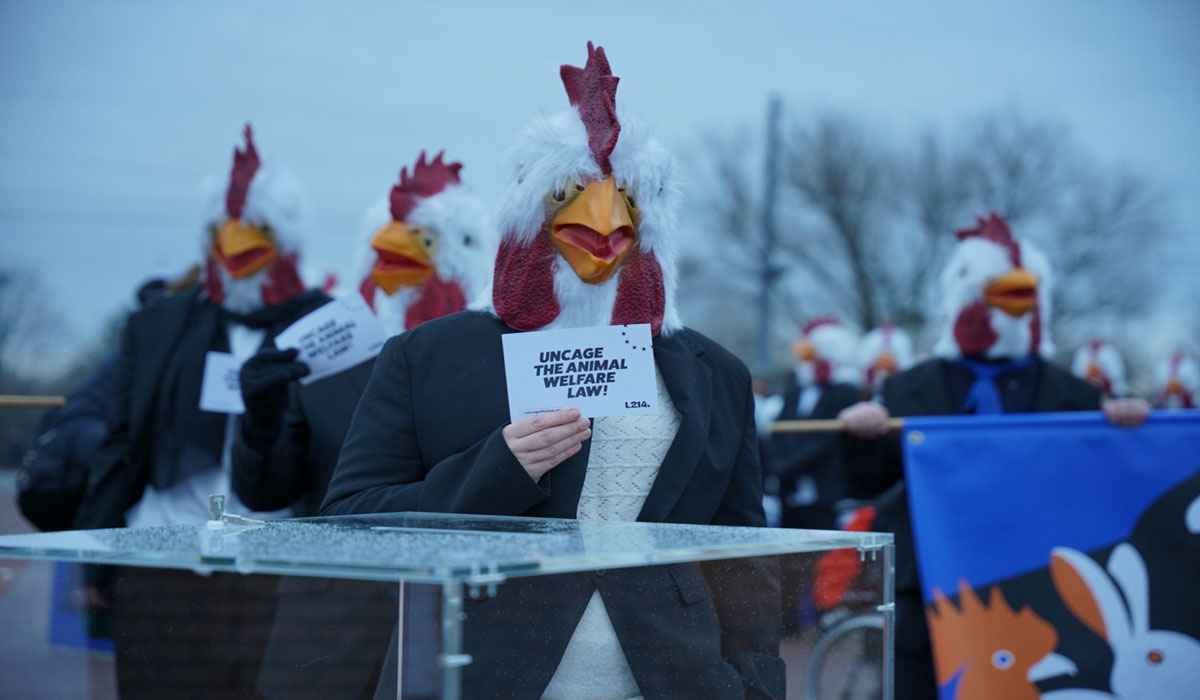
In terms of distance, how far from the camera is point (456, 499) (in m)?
2.15

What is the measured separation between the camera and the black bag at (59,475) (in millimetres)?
4512

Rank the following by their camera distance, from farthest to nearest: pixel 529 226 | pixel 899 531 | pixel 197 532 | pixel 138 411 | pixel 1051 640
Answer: pixel 899 531 → pixel 1051 640 → pixel 138 411 → pixel 529 226 → pixel 197 532

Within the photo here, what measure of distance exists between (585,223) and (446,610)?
120 centimetres

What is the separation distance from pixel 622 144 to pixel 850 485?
9.57ft

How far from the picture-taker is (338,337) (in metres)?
3.69

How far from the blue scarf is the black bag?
11.4ft

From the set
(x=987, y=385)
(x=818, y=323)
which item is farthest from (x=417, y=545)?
(x=818, y=323)

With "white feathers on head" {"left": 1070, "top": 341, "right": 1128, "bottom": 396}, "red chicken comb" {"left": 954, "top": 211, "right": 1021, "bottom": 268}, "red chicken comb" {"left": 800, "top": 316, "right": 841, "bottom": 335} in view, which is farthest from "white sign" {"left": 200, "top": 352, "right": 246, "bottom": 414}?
"white feathers on head" {"left": 1070, "top": 341, "right": 1128, "bottom": 396}

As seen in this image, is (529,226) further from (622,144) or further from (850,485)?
(850,485)

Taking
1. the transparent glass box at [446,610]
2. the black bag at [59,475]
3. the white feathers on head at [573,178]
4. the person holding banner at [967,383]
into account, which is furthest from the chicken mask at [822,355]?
the transparent glass box at [446,610]

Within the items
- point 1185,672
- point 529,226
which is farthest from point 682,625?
point 1185,672

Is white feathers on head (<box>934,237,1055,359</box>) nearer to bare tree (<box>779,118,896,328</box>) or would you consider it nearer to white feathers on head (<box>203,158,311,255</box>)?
white feathers on head (<box>203,158,311,255</box>)

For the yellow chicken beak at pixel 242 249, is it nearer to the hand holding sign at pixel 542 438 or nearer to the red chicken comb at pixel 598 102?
the red chicken comb at pixel 598 102

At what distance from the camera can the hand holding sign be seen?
2.11 m
